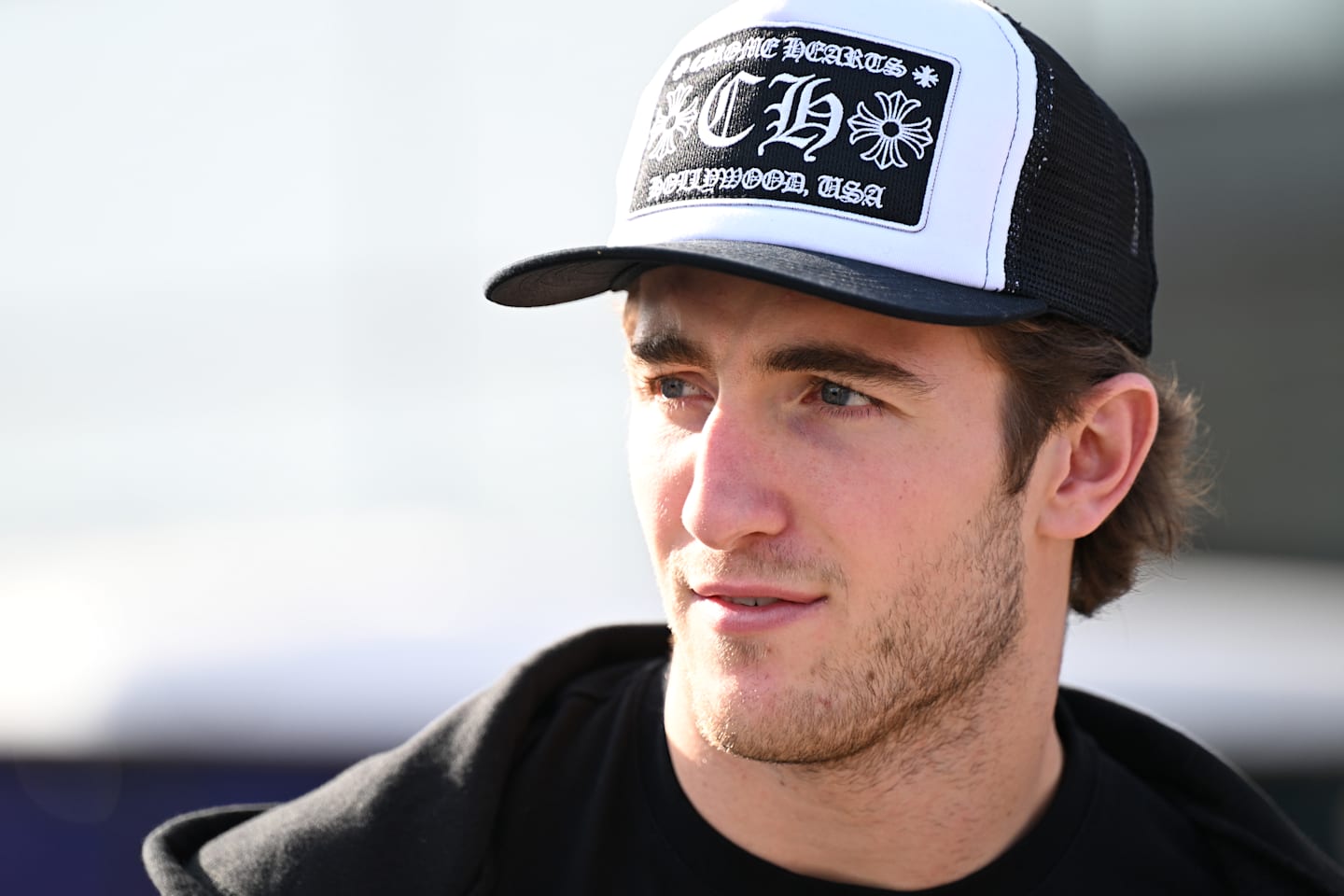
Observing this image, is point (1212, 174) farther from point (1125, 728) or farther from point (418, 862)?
point (418, 862)

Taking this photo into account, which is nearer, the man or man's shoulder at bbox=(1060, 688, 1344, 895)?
the man

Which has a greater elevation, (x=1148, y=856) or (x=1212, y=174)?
(x=1212, y=174)

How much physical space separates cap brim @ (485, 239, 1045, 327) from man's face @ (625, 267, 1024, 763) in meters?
0.09

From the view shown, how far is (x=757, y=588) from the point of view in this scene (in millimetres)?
2219

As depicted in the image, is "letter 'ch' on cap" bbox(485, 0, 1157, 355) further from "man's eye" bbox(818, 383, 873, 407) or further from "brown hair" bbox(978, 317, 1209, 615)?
"man's eye" bbox(818, 383, 873, 407)

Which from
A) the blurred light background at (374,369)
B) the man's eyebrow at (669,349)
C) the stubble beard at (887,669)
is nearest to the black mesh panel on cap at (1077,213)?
the stubble beard at (887,669)

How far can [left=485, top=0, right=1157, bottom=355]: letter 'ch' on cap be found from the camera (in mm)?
2201

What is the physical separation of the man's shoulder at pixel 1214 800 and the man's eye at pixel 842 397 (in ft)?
3.16

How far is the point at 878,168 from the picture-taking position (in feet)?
7.33

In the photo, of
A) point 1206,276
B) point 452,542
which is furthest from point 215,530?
point 1206,276

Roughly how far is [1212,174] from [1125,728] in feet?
13.1

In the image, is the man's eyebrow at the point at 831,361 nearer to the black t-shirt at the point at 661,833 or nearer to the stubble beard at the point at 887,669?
the stubble beard at the point at 887,669

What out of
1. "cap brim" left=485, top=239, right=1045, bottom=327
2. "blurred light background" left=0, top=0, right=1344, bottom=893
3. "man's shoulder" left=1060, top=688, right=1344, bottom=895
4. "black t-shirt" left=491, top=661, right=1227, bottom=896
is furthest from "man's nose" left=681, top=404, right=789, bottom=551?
"blurred light background" left=0, top=0, right=1344, bottom=893

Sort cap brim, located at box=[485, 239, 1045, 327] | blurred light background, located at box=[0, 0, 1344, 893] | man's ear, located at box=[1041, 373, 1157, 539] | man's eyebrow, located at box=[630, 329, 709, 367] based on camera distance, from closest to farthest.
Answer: cap brim, located at box=[485, 239, 1045, 327]
man's eyebrow, located at box=[630, 329, 709, 367]
man's ear, located at box=[1041, 373, 1157, 539]
blurred light background, located at box=[0, 0, 1344, 893]
